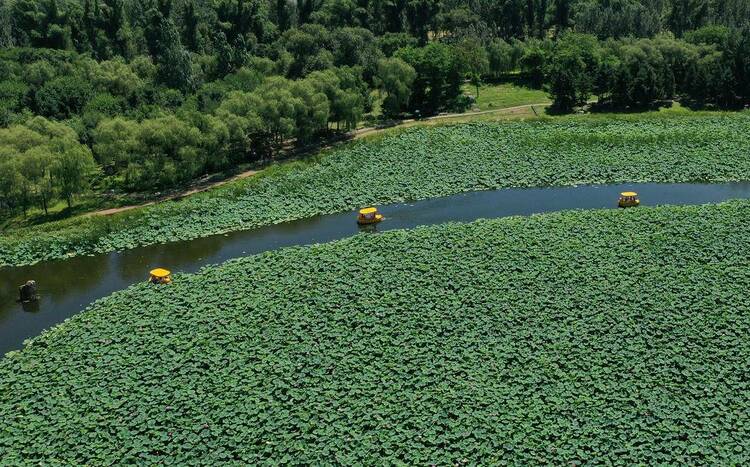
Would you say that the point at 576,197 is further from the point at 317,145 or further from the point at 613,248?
the point at 317,145

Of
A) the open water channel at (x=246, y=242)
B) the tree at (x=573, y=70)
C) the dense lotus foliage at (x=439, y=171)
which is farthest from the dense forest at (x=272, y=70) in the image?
the open water channel at (x=246, y=242)

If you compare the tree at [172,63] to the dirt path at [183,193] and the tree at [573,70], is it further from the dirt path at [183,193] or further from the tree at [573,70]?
the tree at [573,70]

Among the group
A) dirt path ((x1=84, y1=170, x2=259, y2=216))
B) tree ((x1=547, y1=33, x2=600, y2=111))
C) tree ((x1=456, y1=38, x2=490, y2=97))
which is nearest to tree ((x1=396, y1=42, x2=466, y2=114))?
tree ((x1=456, y1=38, x2=490, y2=97))

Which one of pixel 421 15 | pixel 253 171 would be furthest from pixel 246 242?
pixel 421 15

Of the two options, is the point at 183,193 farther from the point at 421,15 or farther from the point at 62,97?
the point at 421,15

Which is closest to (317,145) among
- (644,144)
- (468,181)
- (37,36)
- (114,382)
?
(468,181)

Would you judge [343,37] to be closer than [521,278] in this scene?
No
